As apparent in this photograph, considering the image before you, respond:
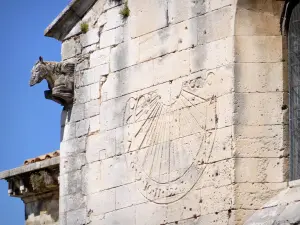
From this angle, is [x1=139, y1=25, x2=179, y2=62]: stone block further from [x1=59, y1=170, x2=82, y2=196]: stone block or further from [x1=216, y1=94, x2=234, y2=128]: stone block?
[x1=59, y1=170, x2=82, y2=196]: stone block

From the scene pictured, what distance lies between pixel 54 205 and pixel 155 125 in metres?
2.89

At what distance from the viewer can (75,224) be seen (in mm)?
15836

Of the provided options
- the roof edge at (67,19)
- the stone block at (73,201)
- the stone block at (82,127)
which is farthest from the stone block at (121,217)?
the roof edge at (67,19)

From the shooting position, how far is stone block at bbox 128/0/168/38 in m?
15.1

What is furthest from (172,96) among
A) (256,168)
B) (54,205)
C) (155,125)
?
(54,205)

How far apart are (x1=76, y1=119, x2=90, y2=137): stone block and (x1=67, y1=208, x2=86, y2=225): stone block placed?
0.93 metres

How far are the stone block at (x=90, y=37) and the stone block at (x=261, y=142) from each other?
2906 millimetres

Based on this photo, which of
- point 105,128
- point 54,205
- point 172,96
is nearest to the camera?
point 172,96

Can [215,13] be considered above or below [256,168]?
above

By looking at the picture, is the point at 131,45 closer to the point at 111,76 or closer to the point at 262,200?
the point at 111,76

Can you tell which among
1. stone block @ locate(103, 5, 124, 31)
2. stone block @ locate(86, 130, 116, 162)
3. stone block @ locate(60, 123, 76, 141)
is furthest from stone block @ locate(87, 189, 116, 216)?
stone block @ locate(103, 5, 124, 31)

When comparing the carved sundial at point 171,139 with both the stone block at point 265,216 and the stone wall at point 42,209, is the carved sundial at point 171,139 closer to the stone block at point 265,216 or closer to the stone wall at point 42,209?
the stone block at point 265,216

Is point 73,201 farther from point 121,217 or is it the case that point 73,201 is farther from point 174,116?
point 174,116

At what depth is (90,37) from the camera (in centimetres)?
Answer: 1622
